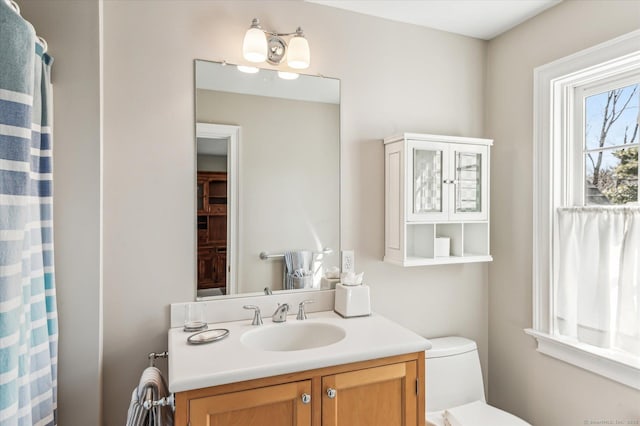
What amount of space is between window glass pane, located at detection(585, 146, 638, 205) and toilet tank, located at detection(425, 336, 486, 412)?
39.9 inches

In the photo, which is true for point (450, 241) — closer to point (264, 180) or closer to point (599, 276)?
point (599, 276)

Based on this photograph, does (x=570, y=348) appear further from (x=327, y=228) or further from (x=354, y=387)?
(x=327, y=228)

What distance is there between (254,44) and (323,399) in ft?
4.89

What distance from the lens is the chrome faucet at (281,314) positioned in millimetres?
1702

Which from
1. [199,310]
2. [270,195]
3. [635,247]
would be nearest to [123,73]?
[270,195]

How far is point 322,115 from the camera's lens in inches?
75.5

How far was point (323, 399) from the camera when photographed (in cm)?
132

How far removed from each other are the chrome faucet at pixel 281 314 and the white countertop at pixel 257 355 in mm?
120

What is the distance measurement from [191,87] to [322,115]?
0.65m

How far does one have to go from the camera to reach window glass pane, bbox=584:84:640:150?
5.49 ft

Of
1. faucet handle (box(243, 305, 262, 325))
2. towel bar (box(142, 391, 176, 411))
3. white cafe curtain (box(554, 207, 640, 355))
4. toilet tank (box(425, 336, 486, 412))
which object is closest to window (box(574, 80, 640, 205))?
white cafe curtain (box(554, 207, 640, 355))

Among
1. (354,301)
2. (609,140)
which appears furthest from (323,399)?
(609,140)

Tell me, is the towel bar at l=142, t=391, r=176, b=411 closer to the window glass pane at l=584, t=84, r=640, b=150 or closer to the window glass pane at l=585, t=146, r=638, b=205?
the window glass pane at l=585, t=146, r=638, b=205

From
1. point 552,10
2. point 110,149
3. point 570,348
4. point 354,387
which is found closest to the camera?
point 354,387
